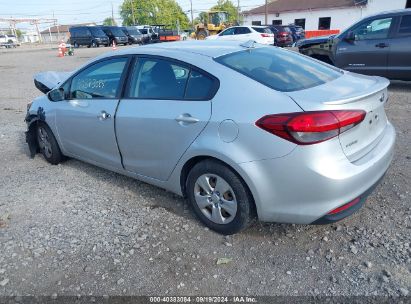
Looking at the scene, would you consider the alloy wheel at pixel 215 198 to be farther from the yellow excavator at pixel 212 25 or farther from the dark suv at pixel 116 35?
the dark suv at pixel 116 35

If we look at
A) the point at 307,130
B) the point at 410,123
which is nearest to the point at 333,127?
the point at 307,130

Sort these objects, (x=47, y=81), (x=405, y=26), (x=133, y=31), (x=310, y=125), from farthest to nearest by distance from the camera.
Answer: (x=133, y=31)
(x=405, y=26)
(x=47, y=81)
(x=310, y=125)

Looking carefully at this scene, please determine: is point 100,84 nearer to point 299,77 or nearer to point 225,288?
point 299,77

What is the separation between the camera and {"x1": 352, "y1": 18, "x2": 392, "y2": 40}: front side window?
25.7 ft

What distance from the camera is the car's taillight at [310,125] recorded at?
242cm

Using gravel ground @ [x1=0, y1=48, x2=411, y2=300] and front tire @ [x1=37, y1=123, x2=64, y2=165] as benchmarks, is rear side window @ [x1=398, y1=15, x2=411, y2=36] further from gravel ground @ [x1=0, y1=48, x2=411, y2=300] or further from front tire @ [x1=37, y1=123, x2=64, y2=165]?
front tire @ [x1=37, y1=123, x2=64, y2=165]

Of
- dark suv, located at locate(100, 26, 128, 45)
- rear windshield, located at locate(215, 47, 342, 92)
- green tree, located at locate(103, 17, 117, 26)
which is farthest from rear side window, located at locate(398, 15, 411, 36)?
green tree, located at locate(103, 17, 117, 26)

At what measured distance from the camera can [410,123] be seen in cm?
582

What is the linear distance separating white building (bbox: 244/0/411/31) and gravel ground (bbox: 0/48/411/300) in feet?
113

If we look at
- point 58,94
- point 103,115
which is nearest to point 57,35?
point 58,94

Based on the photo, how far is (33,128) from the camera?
16.3 feet

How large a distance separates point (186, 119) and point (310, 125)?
103 cm

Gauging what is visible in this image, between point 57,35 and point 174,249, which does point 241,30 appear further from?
point 57,35

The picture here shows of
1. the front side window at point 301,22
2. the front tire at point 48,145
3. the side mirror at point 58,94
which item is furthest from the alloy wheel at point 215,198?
the front side window at point 301,22
